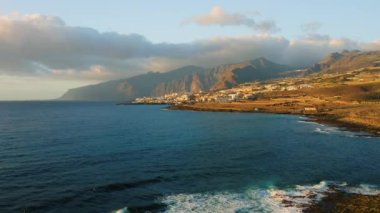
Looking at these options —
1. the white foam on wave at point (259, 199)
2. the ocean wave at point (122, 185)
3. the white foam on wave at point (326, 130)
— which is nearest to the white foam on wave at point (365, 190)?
the white foam on wave at point (259, 199)

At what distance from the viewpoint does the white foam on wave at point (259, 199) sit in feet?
145

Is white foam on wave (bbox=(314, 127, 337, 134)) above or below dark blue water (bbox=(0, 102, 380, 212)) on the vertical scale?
below

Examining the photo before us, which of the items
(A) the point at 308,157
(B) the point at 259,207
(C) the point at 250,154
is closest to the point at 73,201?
(B) the point at 259,207

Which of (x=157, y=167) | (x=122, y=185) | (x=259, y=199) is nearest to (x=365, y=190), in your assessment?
(x=259, y=199)

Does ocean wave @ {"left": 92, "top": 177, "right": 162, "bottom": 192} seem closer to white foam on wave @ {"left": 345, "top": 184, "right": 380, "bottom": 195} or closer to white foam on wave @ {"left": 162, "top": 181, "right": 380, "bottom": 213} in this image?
white foam on wave @ {"left": 162, "top": 181, "right": 380, "bottom": 213}

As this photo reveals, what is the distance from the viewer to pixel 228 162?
229 ft

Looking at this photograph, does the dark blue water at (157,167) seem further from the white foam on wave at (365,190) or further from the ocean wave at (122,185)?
the white foam on wave at (365,190)

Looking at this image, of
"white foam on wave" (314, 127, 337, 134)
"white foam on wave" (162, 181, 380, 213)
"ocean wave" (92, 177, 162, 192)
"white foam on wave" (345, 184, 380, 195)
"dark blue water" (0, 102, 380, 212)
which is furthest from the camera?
"white foam on wave" (314, 127, 337, 134)

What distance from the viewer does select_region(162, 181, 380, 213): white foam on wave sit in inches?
1738

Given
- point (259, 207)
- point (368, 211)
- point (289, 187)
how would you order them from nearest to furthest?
point (368, 211)
point (259, 207)
point (289, 187)

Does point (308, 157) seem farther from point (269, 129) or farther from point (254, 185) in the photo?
point (269, 129)

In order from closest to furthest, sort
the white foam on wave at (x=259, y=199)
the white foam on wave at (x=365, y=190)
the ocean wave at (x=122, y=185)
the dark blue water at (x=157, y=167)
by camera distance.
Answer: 1. the white foam on wave at (x=259, y=199)
2. the dark blue water at (x=157, y=167)
3. the white foam on wave at (x=365, y=190)
4. the ocean wave at (x=122, y=185)

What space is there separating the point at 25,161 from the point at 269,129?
3254 inches

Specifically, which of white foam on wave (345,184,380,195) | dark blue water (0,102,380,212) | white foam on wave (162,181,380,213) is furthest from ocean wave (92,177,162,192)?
white foam on wave (345,184,380,195)
